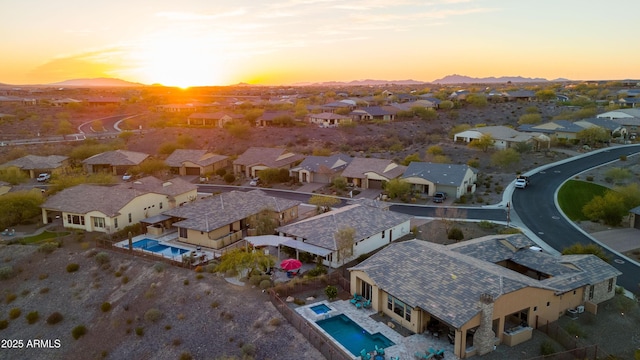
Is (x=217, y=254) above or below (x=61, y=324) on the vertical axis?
above

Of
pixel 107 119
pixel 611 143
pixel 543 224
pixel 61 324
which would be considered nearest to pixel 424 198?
pixel 543 224

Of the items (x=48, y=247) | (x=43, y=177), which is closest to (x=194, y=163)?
(x=43, y=177)

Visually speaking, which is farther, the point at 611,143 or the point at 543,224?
the point at 611,143

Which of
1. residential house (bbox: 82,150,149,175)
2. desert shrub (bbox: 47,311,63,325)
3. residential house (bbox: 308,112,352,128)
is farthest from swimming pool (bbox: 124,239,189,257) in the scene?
residential house (bbox: 308,112,352,128)

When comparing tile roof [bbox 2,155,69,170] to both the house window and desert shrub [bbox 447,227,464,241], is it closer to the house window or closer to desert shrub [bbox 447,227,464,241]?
the house window

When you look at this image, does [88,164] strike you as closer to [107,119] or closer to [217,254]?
[217,254]

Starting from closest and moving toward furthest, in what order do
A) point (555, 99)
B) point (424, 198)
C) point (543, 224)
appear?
point (543, 224)
point (424, 198)
point (555, 99)

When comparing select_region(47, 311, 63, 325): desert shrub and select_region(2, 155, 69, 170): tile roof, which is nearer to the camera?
select_region(47, 311, 63, 325): desert shrub

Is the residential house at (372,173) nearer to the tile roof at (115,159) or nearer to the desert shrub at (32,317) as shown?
the tile roof at (115,159)
